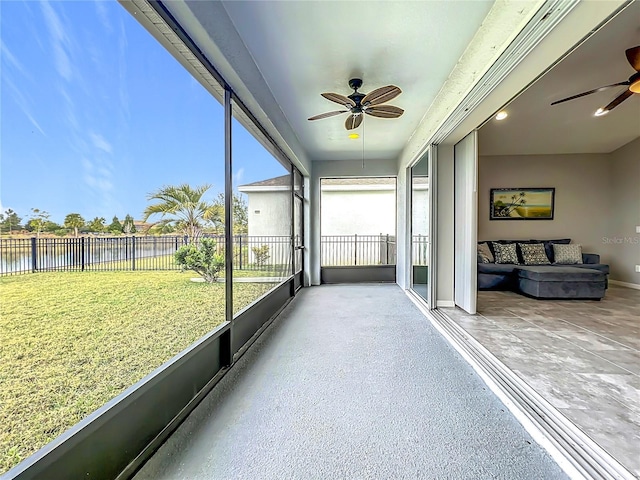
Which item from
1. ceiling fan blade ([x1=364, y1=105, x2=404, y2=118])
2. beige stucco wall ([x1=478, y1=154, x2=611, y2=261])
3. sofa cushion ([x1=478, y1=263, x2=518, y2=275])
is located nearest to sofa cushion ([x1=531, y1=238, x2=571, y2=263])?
beige stucco wall ([x1=478, y1=154, x2=611, y2=261])

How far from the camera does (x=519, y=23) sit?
1874 mm

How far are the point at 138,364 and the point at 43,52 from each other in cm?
147

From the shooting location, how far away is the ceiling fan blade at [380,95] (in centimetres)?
279

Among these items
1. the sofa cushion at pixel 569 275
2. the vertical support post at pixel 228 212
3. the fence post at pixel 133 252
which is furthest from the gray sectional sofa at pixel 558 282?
the fence post at pixel 133 252

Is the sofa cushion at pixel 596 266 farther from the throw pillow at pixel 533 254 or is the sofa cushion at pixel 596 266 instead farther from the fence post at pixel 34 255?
the fence post at pixel 34 255

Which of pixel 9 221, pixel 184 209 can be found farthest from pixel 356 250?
pixel 9 221

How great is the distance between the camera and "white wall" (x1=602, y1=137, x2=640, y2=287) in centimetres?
571

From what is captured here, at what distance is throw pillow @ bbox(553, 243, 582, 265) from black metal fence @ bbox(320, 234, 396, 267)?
3243 mm

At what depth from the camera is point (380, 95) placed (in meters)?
2.93

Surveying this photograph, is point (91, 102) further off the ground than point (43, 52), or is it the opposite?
point (43, 52)

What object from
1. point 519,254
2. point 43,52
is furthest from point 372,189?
point 43,52

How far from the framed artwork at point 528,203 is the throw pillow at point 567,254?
0.74 meters

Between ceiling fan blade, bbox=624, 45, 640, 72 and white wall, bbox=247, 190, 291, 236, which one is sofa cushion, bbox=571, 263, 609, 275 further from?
white wall, bbox=247, 190, 291, 236

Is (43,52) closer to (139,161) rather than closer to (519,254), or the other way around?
(139,161)
